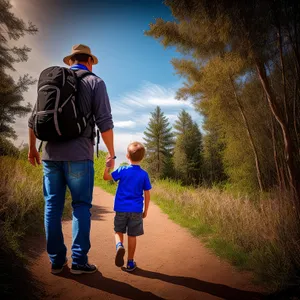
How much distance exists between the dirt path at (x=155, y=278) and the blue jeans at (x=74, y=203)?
0.23m

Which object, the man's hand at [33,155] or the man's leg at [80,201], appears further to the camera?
the man's hand at [33,155]

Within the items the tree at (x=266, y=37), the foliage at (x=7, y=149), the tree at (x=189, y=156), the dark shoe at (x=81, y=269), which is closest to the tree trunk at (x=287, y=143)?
the tree at (x=266, y=37)

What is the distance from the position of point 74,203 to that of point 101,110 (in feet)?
3.04

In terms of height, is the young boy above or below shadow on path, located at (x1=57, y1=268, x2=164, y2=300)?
above

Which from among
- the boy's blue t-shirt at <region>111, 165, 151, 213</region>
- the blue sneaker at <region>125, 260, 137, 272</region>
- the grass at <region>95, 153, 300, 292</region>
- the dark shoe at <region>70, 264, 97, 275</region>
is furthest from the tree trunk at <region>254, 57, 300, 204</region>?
the dark shoe at <region>70, 264, 97, 275</region>

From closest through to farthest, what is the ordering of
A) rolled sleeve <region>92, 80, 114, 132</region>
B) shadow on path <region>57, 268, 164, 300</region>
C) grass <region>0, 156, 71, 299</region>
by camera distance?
grass <region>0, 156, 71, 299</region> → shadow on path <region>57, 268, 164, 300</region> → rolled sleeve <region>92, 80, 114, 132</region>

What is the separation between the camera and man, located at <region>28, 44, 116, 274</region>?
1966 mm

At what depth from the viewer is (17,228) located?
2936mm

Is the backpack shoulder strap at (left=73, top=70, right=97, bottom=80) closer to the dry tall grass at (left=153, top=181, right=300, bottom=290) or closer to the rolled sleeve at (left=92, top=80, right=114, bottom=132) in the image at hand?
the rolled sleeve at (left=92, top=80, right=114, bottom=132)

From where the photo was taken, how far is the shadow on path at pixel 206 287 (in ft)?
5.95

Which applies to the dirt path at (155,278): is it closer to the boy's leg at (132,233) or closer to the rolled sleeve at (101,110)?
the boy's leg at (132,233)

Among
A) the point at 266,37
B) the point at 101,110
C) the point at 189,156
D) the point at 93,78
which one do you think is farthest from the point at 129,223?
the point at 189,156

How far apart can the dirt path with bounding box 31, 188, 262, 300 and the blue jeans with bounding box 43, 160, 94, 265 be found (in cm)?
23

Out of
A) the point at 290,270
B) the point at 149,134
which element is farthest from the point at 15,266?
the point at 149,134
